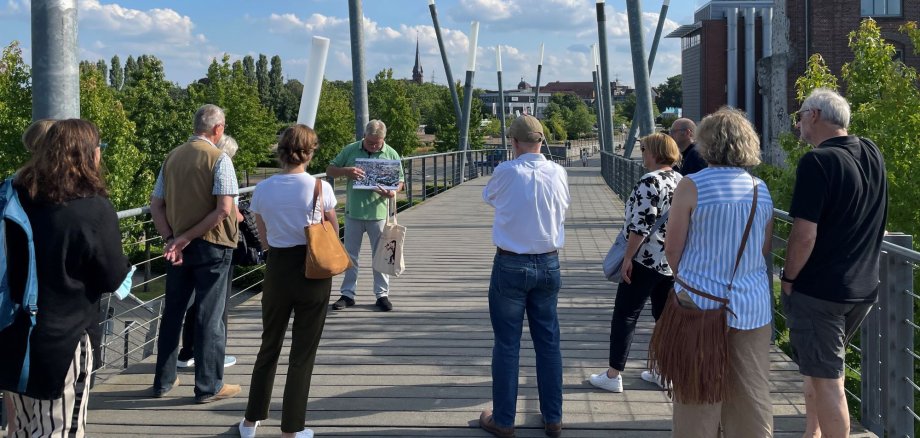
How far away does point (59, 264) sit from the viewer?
3354 millimetres

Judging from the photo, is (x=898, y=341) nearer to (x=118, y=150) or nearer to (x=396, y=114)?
(x=118, y=150)

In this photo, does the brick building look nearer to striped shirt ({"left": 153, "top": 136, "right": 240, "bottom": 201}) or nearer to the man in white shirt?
the man in white shirt

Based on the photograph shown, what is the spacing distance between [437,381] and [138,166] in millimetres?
28897

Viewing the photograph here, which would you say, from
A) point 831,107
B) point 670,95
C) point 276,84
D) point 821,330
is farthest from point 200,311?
point 670,95

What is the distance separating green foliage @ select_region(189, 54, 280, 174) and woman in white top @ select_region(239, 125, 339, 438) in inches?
1701

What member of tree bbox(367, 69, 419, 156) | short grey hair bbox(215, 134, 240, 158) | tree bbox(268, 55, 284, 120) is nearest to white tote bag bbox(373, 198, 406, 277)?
short grey hair bbox(215, 134, 240, 158)

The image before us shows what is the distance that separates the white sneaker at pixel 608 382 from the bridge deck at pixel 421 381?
0.13 ft

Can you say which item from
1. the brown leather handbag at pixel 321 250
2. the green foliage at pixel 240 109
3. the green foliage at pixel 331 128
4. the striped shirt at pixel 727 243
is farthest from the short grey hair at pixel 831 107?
the green foliage at pixel 331 128

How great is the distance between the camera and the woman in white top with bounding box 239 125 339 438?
4.48 metres

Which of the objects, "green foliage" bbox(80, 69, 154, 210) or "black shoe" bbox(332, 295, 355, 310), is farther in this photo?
"green foliage" bbox(80, 69, 154, 210)

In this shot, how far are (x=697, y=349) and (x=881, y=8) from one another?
43.3m

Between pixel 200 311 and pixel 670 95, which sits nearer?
pixel 200 311

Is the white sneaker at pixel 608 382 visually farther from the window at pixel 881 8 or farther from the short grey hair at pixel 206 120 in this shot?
the window at pixel 881 8

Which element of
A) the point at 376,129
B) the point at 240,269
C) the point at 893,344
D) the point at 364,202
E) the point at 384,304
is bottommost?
the point at 240,269
